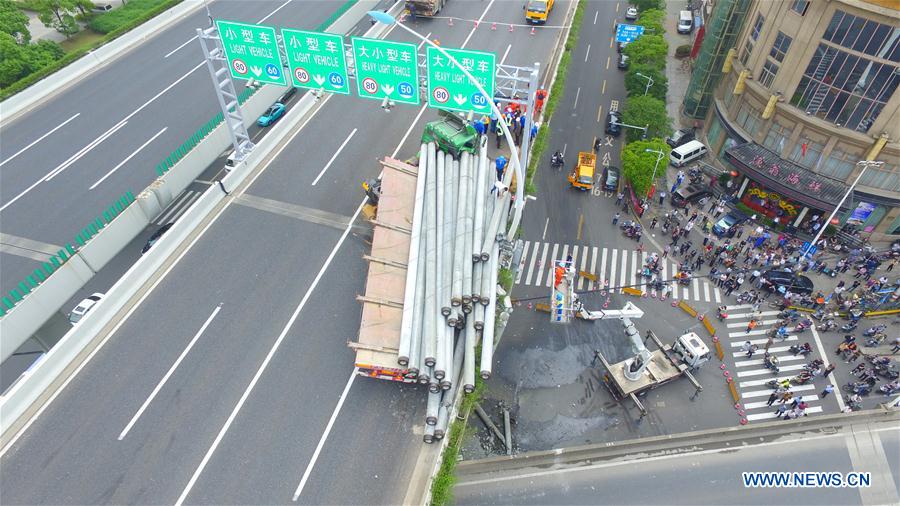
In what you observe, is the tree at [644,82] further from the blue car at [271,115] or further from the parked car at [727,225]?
the blue car at [271,115]

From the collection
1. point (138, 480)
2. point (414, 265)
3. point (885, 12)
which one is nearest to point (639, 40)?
point (885, 12)

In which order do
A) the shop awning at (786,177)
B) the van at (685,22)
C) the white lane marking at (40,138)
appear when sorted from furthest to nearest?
the van at (685,22) → the white lane marking at (40,138) → the shop awning at (786,177)

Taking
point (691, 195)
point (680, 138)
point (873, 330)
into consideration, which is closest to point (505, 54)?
point (680, 138)

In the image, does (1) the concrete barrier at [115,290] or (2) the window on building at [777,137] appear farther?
(2) the window on building at [777,137]

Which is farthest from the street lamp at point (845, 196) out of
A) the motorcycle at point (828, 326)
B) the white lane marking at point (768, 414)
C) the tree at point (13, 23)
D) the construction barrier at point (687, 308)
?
the tree at point (13, 23)

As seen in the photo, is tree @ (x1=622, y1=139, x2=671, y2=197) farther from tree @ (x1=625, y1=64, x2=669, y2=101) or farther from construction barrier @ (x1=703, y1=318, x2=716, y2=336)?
construction barrier @ (x1=703, y1=318, x2=716, y2=336)

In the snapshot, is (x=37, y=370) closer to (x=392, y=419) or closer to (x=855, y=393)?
(x=392, y=419)
